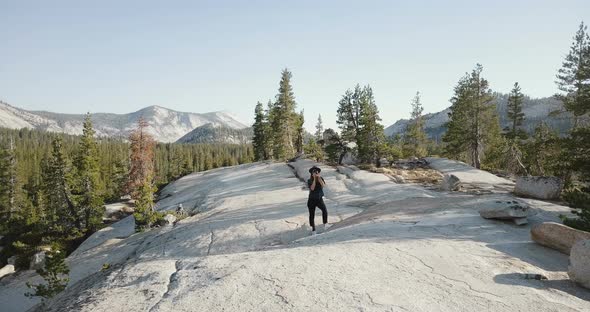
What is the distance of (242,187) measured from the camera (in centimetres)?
3328

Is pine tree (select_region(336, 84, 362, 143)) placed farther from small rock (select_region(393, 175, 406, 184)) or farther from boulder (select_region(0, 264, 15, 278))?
boulder (select_region(0, 264, 15, 278))

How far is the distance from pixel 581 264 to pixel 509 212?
5.47m

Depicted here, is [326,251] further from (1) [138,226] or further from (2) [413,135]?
(2) [413,135]

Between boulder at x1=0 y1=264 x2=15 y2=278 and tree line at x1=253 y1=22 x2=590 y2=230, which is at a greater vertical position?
tree line at x1=253 y1=22 x2=590 y2=230

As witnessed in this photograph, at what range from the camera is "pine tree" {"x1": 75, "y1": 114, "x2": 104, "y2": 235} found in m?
38.8

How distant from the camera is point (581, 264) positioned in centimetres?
665

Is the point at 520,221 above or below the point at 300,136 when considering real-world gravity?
below

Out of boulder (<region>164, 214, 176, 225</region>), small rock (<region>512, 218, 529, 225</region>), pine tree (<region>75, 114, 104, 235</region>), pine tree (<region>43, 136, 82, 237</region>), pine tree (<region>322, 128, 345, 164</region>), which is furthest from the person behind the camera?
pine tree (<region>322, 128, 345, 164</region>)

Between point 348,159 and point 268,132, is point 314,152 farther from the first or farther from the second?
point 268,132

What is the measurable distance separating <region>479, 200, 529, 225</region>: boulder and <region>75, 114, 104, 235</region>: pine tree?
39.5m

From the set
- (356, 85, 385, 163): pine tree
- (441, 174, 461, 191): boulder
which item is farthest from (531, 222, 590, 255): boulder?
(356, 85, 385, 163): pine tree

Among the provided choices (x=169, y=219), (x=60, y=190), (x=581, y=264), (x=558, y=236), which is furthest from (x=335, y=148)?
(x=581, y=264)

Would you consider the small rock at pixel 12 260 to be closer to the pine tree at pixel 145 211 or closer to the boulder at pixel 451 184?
the pine tree at pixel 145 211

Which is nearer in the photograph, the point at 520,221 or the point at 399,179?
the point at 520,221
